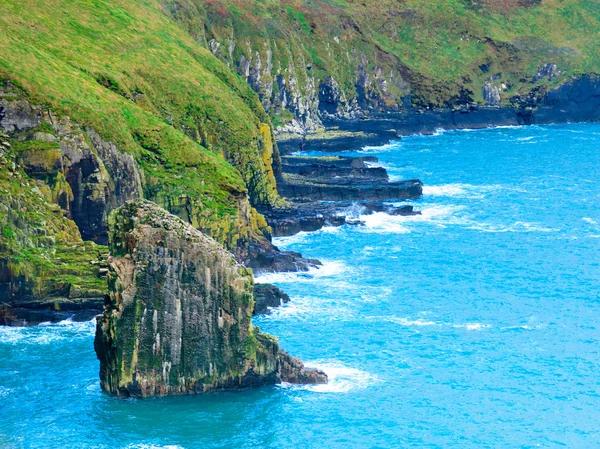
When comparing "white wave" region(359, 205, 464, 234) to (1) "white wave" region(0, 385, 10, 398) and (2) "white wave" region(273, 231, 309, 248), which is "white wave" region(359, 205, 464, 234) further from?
(1) "white wave" region(0, 385, 10, 398)

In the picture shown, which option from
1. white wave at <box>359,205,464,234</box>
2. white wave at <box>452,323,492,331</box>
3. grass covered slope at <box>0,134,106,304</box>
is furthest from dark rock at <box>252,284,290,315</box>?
white wave at <box>359,205,464,234</box>

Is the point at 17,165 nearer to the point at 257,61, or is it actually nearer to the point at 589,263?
the point at 589,263

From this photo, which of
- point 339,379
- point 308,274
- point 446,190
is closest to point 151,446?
point 339,379

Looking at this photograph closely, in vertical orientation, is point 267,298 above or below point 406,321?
above

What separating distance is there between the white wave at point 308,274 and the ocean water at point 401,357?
0.19 meters

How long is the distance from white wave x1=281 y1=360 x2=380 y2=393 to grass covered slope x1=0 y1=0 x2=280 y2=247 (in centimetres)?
2366

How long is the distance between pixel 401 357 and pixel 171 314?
19567 mm

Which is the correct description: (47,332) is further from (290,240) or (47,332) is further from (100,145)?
(290,240)

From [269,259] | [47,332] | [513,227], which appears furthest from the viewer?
[513,227]

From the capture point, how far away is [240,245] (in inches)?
3735

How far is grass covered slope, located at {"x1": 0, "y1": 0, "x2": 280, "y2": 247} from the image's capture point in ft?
303

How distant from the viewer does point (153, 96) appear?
10956 cm

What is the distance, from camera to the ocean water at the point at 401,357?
62.6 meters

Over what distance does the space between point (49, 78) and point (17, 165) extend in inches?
469
